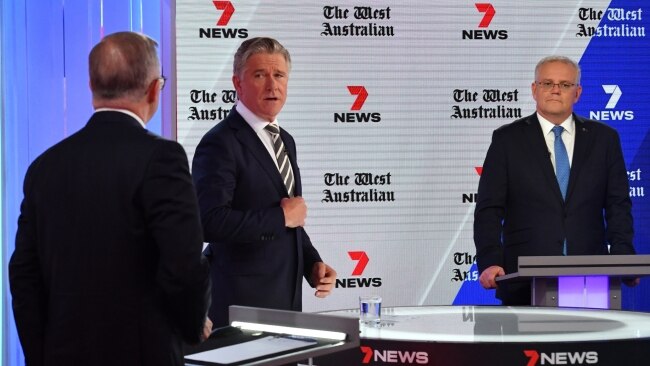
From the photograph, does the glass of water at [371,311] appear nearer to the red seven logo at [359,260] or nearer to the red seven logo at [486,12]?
the red seven logo at [359,260]

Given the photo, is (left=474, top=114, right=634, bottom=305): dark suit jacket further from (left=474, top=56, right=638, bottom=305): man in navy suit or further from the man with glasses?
the man with glasses

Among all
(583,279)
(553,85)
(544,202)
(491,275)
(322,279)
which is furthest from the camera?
(553,85)

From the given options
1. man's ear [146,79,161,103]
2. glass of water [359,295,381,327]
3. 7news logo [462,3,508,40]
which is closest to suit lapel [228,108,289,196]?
glass of water [359,295,381,327]

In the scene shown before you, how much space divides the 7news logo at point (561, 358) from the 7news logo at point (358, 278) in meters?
2.84

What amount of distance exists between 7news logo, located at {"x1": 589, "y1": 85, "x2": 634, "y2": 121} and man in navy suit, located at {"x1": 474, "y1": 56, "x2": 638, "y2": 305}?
1.30 meters

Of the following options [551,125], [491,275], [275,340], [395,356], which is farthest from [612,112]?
[275,340]

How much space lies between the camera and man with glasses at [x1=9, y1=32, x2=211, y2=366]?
2.02 metres

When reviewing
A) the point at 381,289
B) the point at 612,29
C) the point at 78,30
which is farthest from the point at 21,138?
the point at 612,29

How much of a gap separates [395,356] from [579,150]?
1932mm

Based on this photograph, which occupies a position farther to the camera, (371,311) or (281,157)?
(281,157)

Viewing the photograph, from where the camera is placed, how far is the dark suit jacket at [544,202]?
4.13 meters

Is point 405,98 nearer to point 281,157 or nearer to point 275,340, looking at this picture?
point 281,157

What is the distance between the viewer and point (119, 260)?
2.02m

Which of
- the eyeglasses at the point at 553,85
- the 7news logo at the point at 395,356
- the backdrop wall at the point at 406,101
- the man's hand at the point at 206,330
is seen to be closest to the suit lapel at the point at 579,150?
the eyeglasses at the point at 553,85
